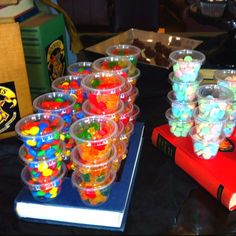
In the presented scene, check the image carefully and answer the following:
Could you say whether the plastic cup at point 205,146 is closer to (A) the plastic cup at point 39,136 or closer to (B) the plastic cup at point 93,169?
(B) the plastic cup at point 93,169

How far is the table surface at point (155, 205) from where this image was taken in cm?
71

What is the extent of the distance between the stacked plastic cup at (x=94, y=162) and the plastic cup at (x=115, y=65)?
0.22 metres

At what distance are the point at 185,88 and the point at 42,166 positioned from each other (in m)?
0.42

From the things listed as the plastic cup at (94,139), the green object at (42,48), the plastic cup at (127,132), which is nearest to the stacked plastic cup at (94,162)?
the plastic cup at (94,139)

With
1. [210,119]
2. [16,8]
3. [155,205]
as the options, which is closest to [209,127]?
[210,119]

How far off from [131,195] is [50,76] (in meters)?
0.55

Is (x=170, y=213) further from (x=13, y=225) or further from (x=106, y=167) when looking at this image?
(x=13, y=225)

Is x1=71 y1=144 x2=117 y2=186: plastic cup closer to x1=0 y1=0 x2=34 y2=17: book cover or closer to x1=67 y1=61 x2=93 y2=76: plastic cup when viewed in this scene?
x1=67 y1=61 x2=93 y2=76: plastic cup

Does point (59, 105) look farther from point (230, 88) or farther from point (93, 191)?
point (230, 88)

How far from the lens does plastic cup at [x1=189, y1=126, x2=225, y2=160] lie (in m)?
0.83

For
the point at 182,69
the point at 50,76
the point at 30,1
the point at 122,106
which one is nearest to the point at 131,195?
the point at 122,106

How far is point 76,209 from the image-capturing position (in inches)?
28.4

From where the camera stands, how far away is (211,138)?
2.72 feet

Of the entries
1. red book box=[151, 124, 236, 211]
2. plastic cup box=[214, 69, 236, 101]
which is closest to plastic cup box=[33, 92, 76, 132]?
red book box=[151, 124, 236, 211]
